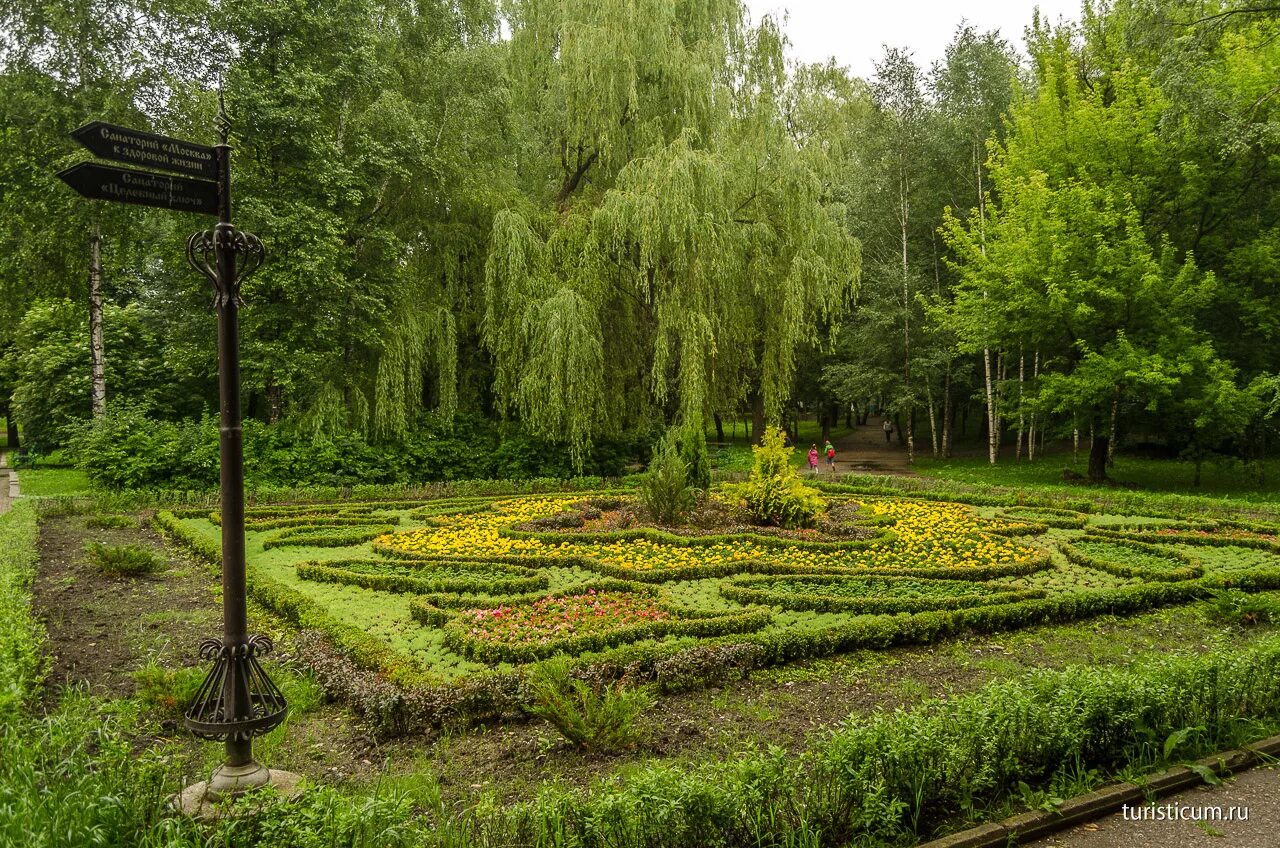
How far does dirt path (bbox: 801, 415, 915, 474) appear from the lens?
81.2 feet

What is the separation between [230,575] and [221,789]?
1006mm

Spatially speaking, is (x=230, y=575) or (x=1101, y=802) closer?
(x=230, y=575)

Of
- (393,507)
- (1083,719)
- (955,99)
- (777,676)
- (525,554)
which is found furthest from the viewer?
(955,99)

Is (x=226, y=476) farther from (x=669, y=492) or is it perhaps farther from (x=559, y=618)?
(x=669, y=492)

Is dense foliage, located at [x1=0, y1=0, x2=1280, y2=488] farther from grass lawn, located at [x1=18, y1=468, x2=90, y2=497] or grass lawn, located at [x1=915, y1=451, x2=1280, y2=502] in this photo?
grass lawn, located at [x1=18, y1=468, x2=90, y2=497]

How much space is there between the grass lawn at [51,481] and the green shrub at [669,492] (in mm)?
A: 14555

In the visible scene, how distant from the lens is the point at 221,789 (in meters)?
3.68

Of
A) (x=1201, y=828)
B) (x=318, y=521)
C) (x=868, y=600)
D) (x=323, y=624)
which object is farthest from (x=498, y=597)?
(x=318, y=521)

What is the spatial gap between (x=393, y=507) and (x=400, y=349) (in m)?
3.88

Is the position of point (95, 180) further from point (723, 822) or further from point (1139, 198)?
point (1139, 198)

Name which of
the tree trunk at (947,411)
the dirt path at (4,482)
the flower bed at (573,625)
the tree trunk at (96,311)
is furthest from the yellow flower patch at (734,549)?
the tree trunk at (947,411)

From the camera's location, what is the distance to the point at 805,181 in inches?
718

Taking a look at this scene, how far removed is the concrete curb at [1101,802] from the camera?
12.6 ft

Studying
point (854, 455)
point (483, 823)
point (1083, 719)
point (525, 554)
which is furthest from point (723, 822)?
point (854, 455)
